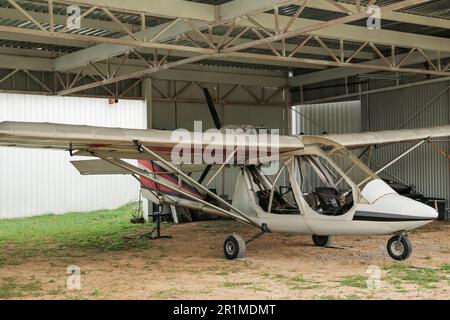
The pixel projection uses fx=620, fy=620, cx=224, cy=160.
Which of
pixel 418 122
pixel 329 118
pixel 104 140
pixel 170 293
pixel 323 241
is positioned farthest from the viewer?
pixel 329 118

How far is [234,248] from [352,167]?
2579 millimetres

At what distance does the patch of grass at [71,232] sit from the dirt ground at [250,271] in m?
0.86

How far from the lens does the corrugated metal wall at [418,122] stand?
18484 mm

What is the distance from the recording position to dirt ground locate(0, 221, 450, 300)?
827cm

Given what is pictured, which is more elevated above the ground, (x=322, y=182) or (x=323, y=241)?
(x=322, y=182)

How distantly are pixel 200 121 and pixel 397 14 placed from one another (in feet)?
33.0

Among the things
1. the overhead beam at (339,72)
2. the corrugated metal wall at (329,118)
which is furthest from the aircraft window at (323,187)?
the corrugated metal wall at (329,118)

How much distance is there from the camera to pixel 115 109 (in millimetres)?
24141

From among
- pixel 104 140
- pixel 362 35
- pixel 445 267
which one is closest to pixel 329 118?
pixel 362 35

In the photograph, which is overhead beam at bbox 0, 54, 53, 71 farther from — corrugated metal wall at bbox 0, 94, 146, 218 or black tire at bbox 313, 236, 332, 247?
black tire at bbox 313, 236, 332, 247

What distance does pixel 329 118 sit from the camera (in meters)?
23.2

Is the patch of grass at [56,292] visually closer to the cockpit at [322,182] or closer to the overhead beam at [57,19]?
the cockpit at [322,182]

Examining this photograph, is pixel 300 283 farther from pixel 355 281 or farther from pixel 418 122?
pixel 418 122

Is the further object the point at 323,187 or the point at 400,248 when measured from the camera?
the point at 323,187
